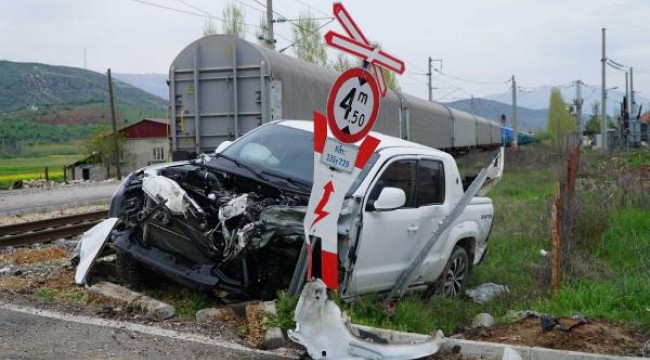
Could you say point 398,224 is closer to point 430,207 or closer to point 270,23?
point 430,207

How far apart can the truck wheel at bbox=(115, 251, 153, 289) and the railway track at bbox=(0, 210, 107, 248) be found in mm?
5404

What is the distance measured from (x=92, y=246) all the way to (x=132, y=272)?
1.70ft

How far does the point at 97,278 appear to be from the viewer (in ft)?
24.0

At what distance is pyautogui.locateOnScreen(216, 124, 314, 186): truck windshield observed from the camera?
680 cm

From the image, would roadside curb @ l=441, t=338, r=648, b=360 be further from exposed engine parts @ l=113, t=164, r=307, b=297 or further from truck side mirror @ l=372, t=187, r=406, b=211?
exposed engine parts @ l=113, t=164, r=307, b=297

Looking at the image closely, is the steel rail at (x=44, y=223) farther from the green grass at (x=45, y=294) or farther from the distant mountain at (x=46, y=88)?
the distant mountain at (x=46, y=88)

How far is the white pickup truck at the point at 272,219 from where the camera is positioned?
5.95 metres

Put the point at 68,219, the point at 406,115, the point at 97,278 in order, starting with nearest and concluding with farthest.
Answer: the point at 97,278, the point at 68,219, the point at 406,115

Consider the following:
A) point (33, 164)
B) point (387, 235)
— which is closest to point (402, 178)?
point (387, 235)

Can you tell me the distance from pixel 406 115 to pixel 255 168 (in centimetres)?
1885

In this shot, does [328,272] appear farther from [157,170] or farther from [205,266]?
[157,170]

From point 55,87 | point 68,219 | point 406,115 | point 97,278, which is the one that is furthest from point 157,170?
point 55,87

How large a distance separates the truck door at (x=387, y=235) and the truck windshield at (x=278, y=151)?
2.36 feet

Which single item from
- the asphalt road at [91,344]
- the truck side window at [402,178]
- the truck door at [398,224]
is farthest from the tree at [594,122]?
the asphalt road at [91,344]
